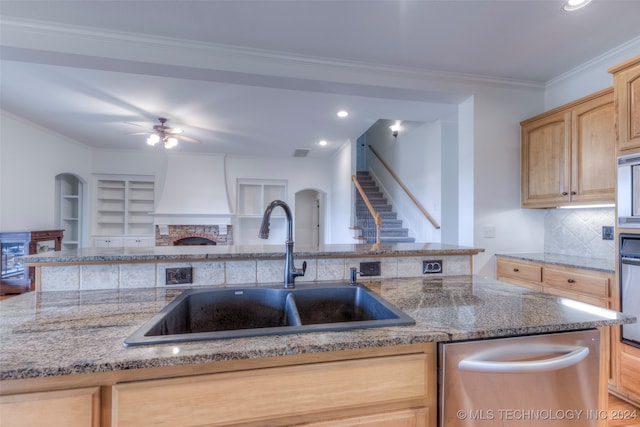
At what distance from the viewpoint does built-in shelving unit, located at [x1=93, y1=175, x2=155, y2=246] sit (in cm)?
638

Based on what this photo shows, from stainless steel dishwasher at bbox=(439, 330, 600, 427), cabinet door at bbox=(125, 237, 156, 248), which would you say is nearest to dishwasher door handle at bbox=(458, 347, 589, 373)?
stainless steel dishwasher at bbox=(439, 330, 600, 427)

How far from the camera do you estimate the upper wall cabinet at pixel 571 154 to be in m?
2.24

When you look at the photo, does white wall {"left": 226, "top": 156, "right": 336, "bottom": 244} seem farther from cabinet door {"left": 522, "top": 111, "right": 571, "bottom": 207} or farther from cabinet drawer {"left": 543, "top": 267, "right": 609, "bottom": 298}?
cabinet drawer {"left": 543, "top": 267, "right": 609, "bottom": 298}

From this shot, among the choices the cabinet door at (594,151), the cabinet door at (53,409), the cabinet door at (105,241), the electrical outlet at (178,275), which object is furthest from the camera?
the cabinet door at (105,241)

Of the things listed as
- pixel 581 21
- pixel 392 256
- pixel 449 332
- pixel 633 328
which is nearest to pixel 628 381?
Answer: pixel 633 328

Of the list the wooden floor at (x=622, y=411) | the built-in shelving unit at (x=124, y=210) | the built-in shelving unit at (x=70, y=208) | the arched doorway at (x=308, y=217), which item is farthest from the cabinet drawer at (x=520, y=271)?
the built-in shelving unit at (x=70, y=208)

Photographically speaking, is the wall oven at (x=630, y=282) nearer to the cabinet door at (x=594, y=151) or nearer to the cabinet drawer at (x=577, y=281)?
the cabinet drawer at (x=577, y=281)

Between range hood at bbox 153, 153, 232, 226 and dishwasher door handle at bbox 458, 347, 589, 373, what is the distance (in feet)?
20.4

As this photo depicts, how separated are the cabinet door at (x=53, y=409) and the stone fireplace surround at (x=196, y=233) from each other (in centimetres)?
614

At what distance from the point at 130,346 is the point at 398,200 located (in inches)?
221

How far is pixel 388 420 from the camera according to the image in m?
0.88

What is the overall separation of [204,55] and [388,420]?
262 centimetres

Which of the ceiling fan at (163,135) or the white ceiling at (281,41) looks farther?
the ceiling fan at (163,135)

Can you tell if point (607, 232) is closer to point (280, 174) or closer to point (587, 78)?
point (587, 78)
